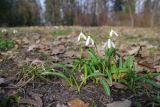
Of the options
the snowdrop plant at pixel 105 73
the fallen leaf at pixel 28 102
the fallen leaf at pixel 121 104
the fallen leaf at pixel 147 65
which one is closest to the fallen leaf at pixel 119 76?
the snowdrop plant at pixel 105 73

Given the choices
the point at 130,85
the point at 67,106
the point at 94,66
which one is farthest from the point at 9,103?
the point at 130,85

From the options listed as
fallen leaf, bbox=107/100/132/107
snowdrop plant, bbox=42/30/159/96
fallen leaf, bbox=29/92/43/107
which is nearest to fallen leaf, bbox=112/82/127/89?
snowdrop plant, bbox=42/30/159/96

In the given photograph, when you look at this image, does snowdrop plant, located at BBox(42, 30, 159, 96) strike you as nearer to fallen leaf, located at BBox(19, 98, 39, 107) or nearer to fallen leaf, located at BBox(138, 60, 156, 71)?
fallen leaf, located at BBox(19, 98, 39, 107)

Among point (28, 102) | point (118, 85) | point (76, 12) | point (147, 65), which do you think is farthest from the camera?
point (76, 12)

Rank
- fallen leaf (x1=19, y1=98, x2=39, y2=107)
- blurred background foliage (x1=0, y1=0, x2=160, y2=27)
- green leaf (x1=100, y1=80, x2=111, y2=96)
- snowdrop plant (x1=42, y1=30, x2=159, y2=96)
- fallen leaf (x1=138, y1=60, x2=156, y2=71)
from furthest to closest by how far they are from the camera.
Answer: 1. blurred background foliage (x1=0, y1=0, x2=160, y2=27)
2. fallen leaf (x1=138, y1=60, x2=156, y2=71)
3. snowdrop plant (x1=42, y1=30, x2=159, y2=96)
4. green leaf (x1=100, y1=80, x2=111, y2=96)
5. fallen leaf (x1=19, y1=98, x2=39, y2=107)

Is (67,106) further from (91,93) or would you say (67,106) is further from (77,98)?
(91,93)

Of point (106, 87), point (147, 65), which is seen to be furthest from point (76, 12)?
point (106, 87)

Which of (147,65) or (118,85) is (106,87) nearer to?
(118,85)

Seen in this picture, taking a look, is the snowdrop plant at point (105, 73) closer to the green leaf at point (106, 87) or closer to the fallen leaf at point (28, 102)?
the green leaf at point (106, 87)

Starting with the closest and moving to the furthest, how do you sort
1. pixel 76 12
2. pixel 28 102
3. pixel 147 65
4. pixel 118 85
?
pixel 28 102 → pixel 118 85 → pixel 147 65 → pixel 76 12
